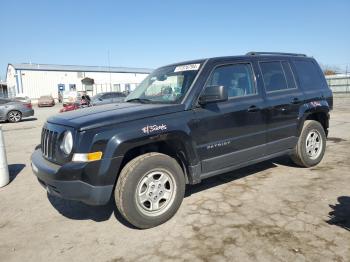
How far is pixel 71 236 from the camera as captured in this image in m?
3.81

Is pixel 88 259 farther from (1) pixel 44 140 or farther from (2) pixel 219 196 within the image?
(2) pixel 219 196

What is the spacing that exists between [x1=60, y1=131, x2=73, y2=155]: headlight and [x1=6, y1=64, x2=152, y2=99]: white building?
51.7 metres

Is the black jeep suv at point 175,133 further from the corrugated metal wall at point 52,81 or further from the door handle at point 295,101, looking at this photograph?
the corrugated metal wall at point 52,81

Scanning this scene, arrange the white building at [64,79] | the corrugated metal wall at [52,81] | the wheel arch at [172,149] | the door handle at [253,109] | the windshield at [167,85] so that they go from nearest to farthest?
the wheel arch at [172,149], the windshield at [167,85], the door handle at [253,109], the corrugated metal wall at [52,81], the white building at [64,79]

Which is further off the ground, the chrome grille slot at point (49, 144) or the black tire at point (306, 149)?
the chrome grille slot at point (49, 144)

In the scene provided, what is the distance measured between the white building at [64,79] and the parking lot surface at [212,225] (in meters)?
50.3

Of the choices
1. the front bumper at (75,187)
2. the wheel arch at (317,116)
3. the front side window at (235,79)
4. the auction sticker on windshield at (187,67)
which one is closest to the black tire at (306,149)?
the wheel arch at (317,116)

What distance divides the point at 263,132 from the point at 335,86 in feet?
95.1

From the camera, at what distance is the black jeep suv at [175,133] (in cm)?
355

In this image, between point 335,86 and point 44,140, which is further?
point 335,86

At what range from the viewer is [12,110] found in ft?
60.6

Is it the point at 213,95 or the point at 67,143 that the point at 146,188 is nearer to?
the point at 67,143

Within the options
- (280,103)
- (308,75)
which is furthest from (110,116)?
(308,75)

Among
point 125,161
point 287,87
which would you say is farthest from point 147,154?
point 287,87
